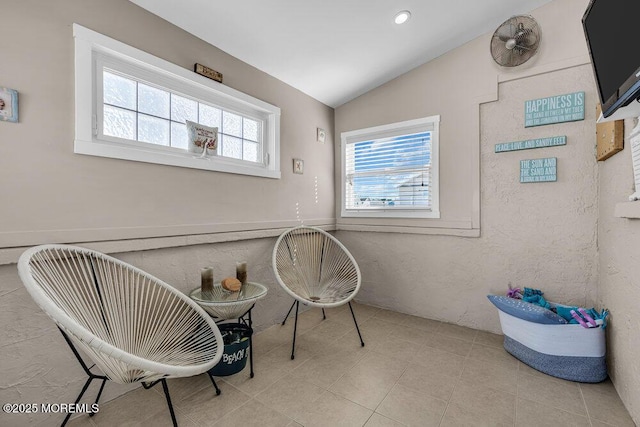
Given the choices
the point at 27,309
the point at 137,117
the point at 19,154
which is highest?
the point at 137,117

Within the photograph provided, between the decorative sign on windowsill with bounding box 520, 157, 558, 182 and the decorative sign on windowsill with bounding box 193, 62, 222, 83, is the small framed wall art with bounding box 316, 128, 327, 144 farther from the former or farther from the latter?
the decorative sign on windowsill with bounding box 520, 157, 558, 182

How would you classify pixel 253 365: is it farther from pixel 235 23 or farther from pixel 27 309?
pixel 235 23

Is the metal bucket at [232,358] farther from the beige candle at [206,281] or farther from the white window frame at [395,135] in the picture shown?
the white window frame at [395,135]

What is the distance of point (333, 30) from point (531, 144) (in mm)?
1722

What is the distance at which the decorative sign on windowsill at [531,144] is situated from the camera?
2010mm

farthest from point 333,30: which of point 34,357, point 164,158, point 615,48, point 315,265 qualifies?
point 34,357

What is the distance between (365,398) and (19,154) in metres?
2.09

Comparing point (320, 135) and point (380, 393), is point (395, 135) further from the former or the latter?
point (380, 393)

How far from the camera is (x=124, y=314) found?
1508 millimetres

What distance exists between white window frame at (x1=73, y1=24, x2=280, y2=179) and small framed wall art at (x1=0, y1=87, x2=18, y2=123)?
0.69 feet

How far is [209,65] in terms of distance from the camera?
1.98 meters

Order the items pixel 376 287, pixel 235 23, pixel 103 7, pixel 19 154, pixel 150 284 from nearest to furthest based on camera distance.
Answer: pixel 19 154
pixel 103 7
pixel 150 284
pixel 235 23
pixel 376 287

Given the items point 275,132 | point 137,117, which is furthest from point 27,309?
point 275,132

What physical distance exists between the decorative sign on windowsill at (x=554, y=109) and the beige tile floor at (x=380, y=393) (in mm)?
1718
